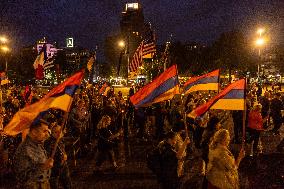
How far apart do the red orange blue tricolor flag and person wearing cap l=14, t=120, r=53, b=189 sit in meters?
0.18

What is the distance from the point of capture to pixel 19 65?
261 feet

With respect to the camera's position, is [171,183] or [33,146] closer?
[33,146]

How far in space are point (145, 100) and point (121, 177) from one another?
2.67 metres

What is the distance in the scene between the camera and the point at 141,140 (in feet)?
47.4

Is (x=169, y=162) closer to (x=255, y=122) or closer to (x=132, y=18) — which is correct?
(x=255, y=122)

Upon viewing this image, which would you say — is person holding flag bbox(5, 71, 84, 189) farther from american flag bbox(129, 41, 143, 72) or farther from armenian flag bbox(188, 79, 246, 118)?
american flag bbox(129, 41, 143, 72)

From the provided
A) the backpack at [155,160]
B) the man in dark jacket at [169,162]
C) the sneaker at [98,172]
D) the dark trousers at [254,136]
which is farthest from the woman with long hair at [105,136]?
the dark trousers at [254,136]

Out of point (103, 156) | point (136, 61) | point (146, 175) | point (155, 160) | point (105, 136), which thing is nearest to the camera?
point (155, 160)

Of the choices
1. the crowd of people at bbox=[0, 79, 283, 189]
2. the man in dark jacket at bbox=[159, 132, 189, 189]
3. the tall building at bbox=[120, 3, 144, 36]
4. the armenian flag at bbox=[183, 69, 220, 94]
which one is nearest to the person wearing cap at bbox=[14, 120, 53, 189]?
the crowd of people at bbox=[0, 79, 283, 189]

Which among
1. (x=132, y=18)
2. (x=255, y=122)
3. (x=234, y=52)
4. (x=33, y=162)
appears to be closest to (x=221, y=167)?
(x=33, y=162)

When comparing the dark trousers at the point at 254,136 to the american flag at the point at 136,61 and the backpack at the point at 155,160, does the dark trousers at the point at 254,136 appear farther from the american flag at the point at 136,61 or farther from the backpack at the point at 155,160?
the american flag at the point at 136,61

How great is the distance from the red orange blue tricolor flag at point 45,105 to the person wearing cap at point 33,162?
18cm

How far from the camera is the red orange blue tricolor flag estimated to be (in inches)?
212

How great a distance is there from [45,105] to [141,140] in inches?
356
